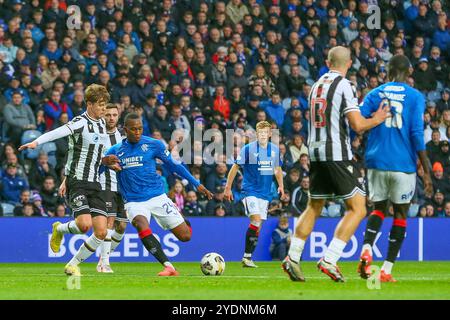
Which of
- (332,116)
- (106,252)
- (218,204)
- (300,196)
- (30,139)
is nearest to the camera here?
(332,116)

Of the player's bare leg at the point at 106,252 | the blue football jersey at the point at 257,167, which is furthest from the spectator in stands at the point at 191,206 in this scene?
the player's bare leg at the point at 106,252

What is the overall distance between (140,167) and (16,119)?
274 inches

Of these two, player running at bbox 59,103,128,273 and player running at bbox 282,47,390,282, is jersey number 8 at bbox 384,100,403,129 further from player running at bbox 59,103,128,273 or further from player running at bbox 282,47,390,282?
player running at bbox 59,103,128,273

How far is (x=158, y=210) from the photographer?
1361 cm

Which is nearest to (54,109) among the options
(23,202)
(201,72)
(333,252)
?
(23,202)

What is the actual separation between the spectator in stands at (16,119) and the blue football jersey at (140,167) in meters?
6.64

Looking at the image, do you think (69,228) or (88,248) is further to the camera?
(69,228)

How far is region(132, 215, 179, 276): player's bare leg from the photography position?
13.4 m

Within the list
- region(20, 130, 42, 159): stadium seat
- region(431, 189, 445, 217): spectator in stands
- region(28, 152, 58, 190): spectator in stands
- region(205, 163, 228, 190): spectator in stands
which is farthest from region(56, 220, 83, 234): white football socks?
region(431, 189, 445, 217): spectator in stands

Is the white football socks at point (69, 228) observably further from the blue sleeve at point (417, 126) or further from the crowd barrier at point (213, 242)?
the crowd barrier at point (213, 242)

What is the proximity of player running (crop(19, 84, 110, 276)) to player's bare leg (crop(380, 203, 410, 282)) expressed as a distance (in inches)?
155

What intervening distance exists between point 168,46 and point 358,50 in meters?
4.96

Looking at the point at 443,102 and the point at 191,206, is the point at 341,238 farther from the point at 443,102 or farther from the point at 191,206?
the point at 443,102

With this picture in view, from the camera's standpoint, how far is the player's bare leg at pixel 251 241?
16970 millimetres
